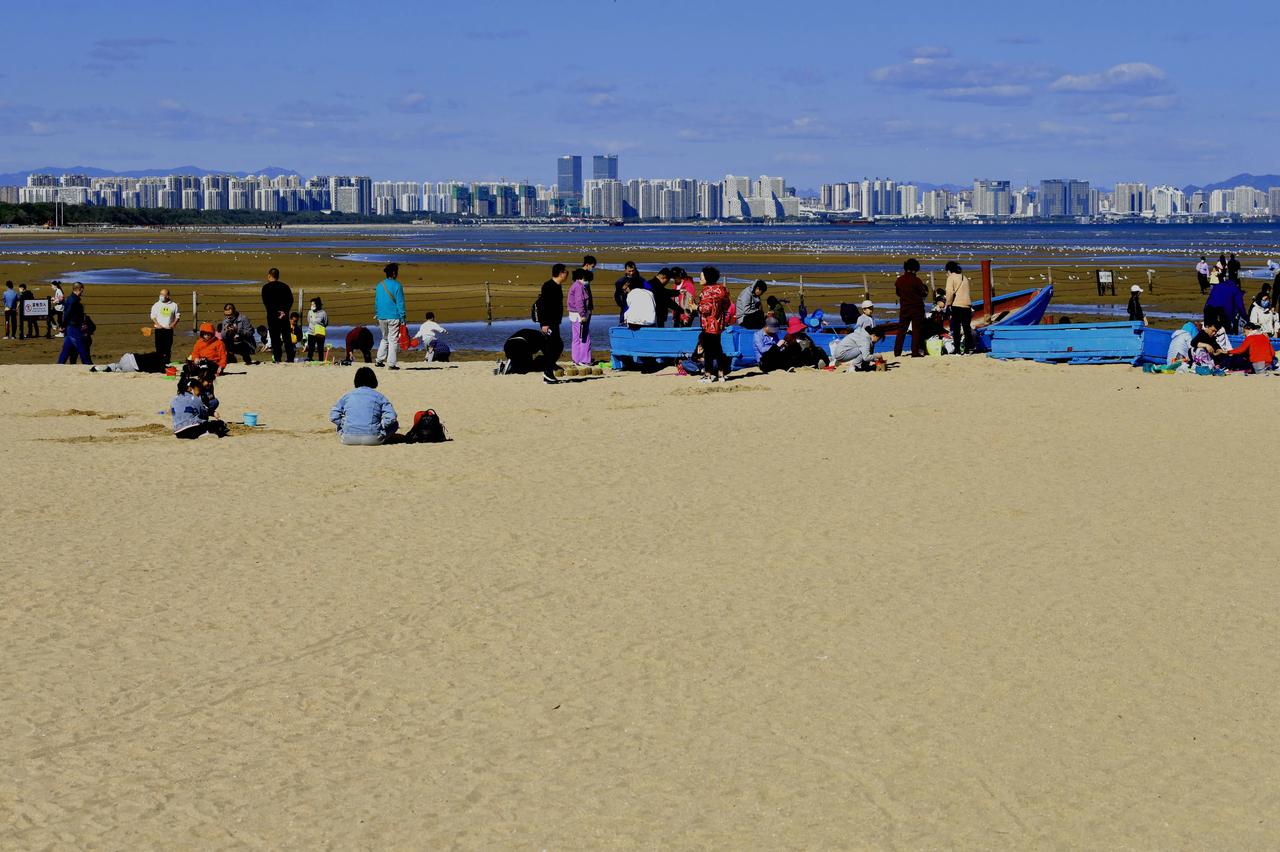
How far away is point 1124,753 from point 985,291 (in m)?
18.9

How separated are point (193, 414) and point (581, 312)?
6719 mm

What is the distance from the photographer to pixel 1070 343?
21.2m

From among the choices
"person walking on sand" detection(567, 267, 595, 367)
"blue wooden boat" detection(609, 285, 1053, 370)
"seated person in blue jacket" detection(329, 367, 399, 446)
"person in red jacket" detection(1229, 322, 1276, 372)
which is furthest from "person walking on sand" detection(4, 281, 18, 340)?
"person in red jacket" detection(1229, 322, 1276, 372)

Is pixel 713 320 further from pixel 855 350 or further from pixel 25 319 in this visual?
pixel 25 319

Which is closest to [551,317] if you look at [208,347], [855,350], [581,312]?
[581,312]

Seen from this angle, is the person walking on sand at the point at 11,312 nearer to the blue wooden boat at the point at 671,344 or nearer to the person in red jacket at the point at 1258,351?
the blue wooden boat at the point at 671,344

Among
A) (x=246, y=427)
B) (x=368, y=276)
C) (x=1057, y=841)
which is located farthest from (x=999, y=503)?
(x=368, y=276)

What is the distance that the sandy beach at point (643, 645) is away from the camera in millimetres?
5664

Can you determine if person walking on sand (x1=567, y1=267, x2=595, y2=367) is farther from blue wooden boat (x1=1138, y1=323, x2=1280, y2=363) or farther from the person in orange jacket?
A: blue wooden boat (x1=1138, y1=323, x2=1280, y2=363)

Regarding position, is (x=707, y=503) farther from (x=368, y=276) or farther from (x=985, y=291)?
(x=368, y=276)

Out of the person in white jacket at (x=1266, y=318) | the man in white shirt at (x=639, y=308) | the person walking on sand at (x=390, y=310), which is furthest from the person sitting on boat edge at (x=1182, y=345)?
the person walking on sand at (x=390, y=310)

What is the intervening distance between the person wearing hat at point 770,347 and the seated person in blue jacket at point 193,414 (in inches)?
305

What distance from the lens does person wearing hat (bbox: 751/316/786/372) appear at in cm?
2042

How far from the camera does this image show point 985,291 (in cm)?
2442
